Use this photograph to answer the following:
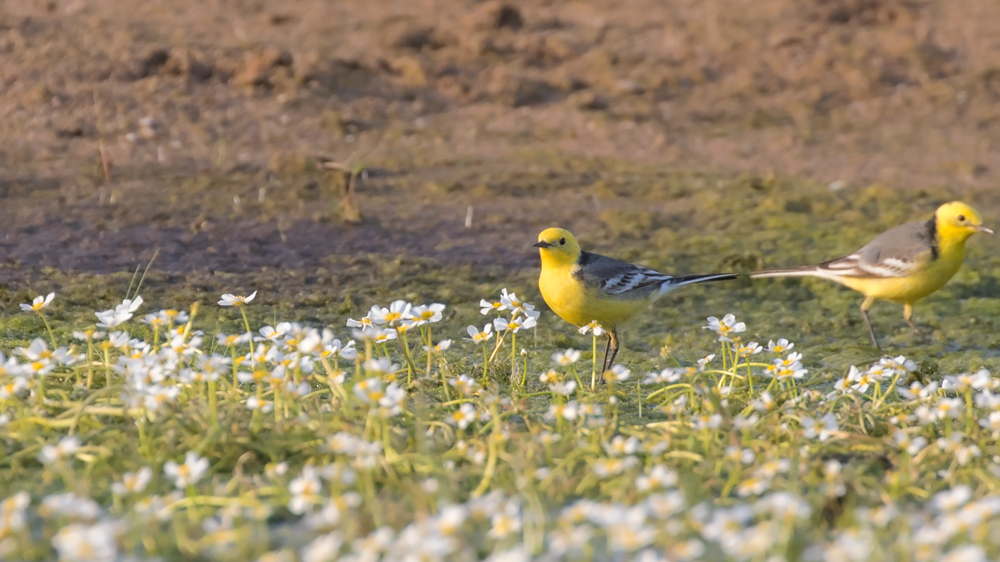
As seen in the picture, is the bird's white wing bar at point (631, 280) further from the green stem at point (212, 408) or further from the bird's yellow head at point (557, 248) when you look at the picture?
the green stem at point (212, 408)

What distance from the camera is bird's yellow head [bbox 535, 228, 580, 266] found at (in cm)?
573

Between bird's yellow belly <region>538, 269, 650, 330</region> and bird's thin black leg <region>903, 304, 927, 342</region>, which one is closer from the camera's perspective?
bird's yellow belly <region>538, 269, 650, 330</region>

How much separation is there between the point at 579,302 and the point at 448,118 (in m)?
4.76

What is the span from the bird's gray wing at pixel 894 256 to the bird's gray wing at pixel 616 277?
1.37m

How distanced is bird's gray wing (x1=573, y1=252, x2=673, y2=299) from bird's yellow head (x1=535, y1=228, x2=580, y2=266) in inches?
2.5

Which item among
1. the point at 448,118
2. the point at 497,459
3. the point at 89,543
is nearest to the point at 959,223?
the point at 497,459

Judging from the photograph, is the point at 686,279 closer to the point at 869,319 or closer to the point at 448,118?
the point at 869,319

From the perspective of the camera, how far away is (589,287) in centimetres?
562

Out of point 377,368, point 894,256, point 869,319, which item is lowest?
point 869,319

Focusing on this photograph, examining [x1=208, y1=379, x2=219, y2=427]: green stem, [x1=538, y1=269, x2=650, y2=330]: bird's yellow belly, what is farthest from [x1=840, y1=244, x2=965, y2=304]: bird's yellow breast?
[x1=208, y1=379, x2=219, y2=427]: green stem

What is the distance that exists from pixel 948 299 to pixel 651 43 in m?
5.38

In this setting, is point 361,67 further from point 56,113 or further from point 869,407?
point 869,407

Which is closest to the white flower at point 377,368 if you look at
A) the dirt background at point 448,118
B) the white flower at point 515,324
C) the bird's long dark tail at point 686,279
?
the white flower at point 515,324

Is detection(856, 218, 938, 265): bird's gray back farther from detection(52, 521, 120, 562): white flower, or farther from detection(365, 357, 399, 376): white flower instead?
detection(52, 521, 120, 562): white flower
